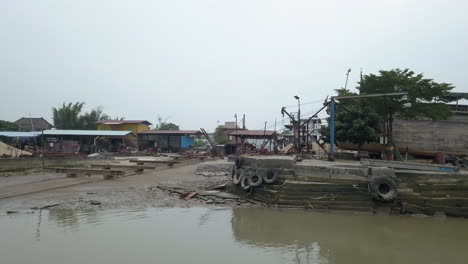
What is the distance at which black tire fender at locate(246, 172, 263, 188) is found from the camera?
13.8 m

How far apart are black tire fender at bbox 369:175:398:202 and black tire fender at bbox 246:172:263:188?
4170 millimetres

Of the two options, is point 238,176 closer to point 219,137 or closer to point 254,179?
point 254,179

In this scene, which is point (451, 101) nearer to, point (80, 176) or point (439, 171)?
point (439, 171)

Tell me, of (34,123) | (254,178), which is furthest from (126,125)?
(254,178)

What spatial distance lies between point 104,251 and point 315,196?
26.0 feet

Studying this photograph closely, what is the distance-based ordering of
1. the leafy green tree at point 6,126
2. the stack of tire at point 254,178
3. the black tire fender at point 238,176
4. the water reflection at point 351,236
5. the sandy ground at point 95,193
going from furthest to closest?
the leafy green tree at point 6,126 < the black tire fender at point 238,176 < the stack of tire at point 254,178 < the sandy ground at point 95,193 < the water reflection at point 351,236

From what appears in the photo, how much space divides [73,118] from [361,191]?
4969 centimetres

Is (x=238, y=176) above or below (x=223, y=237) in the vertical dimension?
above

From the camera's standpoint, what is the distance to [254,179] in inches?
555

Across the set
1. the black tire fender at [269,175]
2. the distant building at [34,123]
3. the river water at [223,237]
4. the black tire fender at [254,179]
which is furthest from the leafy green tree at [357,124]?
the distant building at [34,123]

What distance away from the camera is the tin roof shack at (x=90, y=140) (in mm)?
35119

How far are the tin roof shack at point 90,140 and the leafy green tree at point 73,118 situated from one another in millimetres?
13615

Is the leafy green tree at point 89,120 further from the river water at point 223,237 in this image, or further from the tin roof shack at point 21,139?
the river water at point 223,237

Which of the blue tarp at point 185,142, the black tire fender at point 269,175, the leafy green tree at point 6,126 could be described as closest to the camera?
the black tire fender at point 269,175
